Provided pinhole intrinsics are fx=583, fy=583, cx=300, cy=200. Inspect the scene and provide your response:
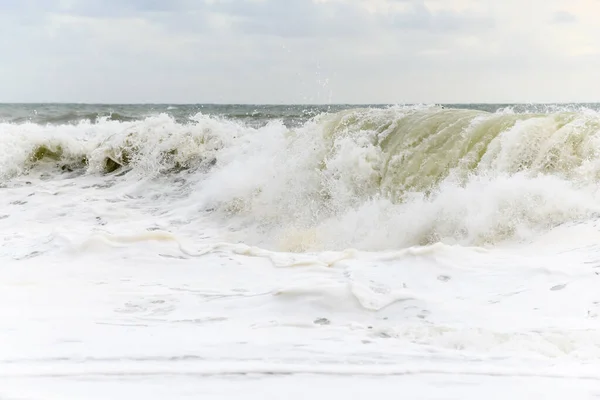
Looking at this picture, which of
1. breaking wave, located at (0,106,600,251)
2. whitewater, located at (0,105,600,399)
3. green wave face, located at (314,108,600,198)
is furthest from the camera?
green wave face, located at (314,108,600,198)

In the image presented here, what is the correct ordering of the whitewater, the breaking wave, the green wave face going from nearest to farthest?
the whitewater → the breaking wave → the green wave face

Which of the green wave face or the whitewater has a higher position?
the green wave face

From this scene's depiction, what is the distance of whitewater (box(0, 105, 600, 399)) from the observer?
2154 mm

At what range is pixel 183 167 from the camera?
29.6ft

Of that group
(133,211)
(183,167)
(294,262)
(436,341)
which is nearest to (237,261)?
(294,262)

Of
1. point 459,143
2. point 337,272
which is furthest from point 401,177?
point 337,272

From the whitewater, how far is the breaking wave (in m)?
0.02

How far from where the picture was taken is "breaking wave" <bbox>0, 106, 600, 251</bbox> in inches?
178

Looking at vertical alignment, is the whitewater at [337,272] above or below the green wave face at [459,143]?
below

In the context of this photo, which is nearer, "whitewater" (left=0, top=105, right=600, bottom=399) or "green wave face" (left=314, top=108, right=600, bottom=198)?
"whitewater" (left=0, top=105, right=600, bottom=399)

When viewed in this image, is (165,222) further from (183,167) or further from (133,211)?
(183,167)

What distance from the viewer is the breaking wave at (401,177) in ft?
14.9

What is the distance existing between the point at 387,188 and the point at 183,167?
405 cm

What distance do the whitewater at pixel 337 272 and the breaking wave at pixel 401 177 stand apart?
2 centimetres
